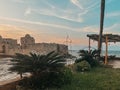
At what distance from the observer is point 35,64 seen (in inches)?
424

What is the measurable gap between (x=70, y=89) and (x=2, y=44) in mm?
56802

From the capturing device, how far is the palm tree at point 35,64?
35.0 ft

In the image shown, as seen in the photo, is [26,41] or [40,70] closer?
[40,70]

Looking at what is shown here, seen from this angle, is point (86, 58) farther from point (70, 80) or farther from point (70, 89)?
point (70, 89)

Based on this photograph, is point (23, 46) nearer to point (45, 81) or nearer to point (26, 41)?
point (26, 41)

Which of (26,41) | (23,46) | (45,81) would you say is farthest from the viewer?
(23,46)

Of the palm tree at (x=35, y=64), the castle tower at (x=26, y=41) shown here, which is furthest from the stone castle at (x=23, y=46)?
the palm tree at (x=35, y=64)

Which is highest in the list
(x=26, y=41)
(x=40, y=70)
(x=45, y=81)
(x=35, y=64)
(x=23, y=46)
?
(x=26, y=41)

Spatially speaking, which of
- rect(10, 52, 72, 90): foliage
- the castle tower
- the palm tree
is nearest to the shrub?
rect(10, 52, 72, 90): foliage

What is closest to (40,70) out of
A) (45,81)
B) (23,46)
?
(45,81)

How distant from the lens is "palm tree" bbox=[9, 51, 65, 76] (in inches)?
420

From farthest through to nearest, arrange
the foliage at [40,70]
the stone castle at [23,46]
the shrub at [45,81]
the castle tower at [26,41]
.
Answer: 1. the castle tower at [26,41]
2. the stone castle at [23,46]
3. the foliage at [40,70]
4. the shrub at [45,81]

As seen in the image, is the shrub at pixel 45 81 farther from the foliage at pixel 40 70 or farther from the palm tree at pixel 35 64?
the palm tree at pixel 35 64

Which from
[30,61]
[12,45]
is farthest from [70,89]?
[12,45]
